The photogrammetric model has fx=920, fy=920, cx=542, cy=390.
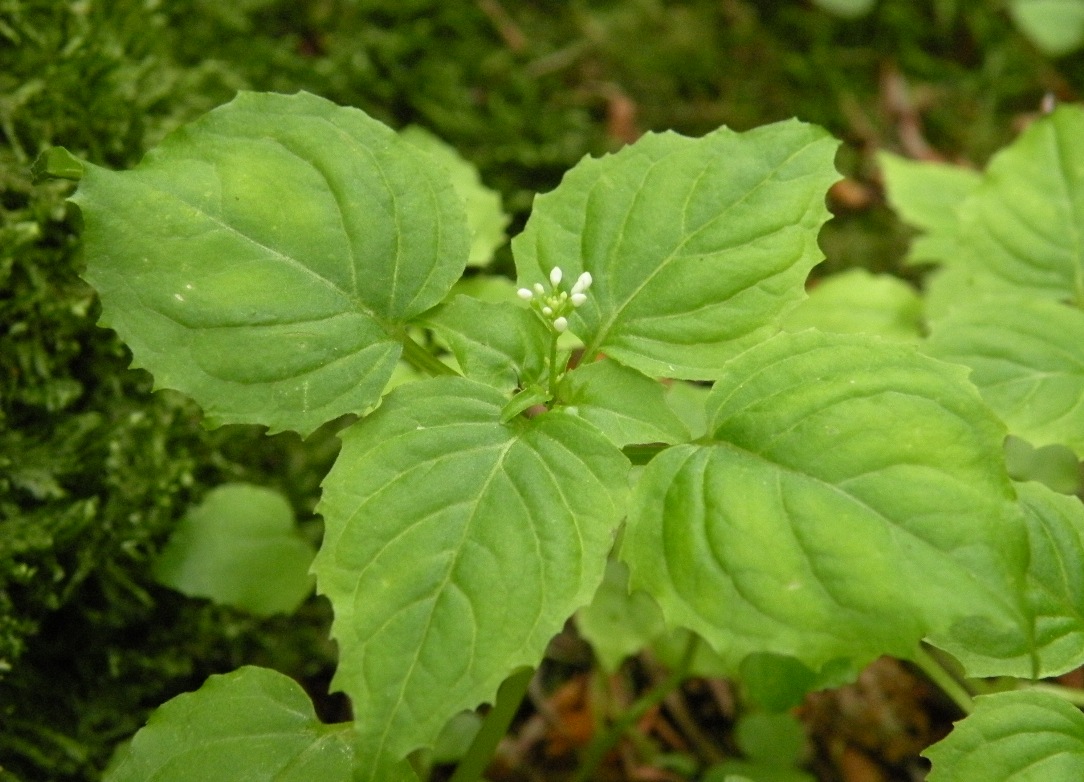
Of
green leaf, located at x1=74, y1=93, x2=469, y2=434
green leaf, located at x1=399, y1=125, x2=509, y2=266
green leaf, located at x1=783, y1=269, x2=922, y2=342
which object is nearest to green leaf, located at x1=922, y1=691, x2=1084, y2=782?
green leaf, located at x1=74, y1=93, x2=469, y2=434

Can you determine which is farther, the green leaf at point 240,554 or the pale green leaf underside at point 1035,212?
the pale green leaf underside at point 1035,212

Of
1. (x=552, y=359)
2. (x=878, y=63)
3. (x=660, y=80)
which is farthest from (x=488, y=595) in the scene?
(x=878, y=63)

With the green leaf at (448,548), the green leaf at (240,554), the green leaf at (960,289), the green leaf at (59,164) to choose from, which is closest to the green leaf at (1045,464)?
the green leaf at (960,289)

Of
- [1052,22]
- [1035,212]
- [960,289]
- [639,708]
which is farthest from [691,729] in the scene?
[1052,22]

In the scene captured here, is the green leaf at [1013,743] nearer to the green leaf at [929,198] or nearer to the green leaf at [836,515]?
the green leaf at [836,515]

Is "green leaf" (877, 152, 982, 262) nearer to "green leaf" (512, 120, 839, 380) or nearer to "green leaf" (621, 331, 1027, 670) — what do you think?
"green leaf" (512, 120, 839, 380)

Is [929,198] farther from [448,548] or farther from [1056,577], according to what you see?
[448,548]
